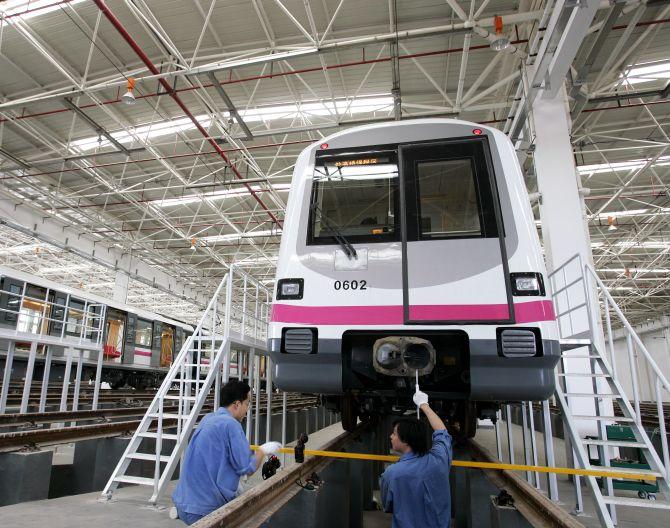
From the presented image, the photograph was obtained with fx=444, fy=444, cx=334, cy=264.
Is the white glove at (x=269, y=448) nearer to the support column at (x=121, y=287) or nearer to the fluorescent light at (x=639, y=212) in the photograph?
the fluorescent light at (x=639, y=212)

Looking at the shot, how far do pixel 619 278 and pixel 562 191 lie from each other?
67.6ft

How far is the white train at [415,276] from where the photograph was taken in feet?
10.3

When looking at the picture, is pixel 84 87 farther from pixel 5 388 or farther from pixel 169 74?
pixel 5 388

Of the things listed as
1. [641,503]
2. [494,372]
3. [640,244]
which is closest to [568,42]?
[494,372]

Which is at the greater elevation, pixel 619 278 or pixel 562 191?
pixel 619 278

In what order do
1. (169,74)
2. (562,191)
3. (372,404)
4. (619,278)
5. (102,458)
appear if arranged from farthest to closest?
(619,278) → (169,74) → (562,191) → (102,458) → (372,404)

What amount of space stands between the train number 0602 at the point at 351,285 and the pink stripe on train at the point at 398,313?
0.51ft

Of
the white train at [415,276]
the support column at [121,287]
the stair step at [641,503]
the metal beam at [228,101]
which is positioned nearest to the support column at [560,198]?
the stair step at [641,503]

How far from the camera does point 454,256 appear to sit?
11.1ft

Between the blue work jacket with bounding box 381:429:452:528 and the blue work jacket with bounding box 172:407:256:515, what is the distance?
3.04 feet

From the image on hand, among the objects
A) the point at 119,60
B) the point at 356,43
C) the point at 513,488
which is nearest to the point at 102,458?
the point at 513,488

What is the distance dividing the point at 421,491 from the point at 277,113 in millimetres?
10909

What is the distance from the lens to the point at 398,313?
3301 millimetres

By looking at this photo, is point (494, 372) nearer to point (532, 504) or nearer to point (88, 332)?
point (532, 504)
